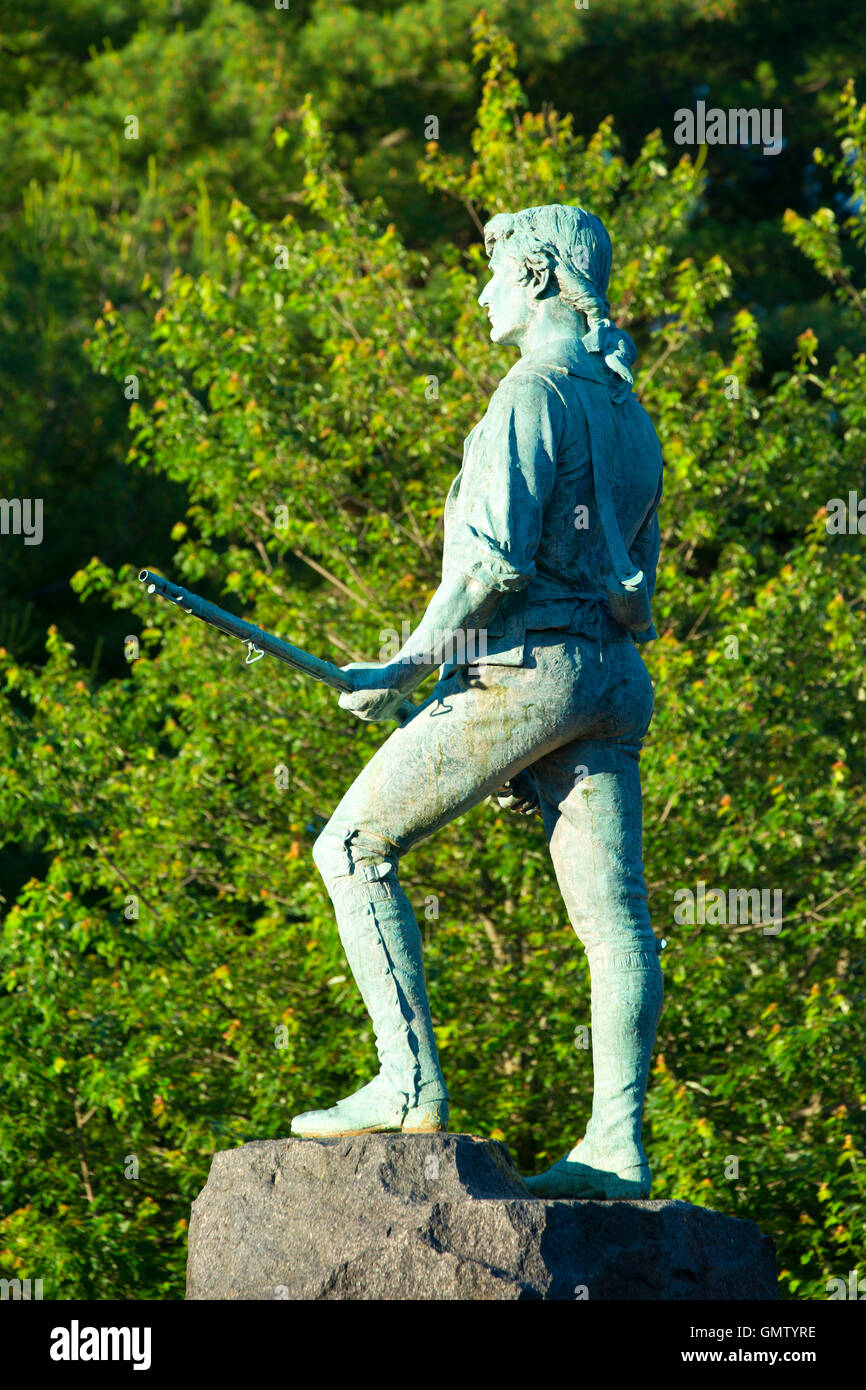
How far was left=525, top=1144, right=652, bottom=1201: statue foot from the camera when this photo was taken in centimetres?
397

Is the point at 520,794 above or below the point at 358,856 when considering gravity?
above

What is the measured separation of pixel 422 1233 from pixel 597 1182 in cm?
61

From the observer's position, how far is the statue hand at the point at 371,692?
398 cm

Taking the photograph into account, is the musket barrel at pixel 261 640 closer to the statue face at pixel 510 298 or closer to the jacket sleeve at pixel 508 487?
the jacket sleeve at pixel 508 487

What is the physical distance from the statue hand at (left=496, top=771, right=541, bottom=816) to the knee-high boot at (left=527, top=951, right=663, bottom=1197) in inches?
18.7

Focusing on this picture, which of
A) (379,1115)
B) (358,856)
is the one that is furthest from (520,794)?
(379,1115)

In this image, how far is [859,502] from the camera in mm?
10688

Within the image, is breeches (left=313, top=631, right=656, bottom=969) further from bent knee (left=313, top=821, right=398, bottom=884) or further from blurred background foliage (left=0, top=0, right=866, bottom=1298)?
blurred background foliage (left=0, top=0, right=866, bottom=1298)

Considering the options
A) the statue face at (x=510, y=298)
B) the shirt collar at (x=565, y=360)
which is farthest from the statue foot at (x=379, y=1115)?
the statue face at (x=510, y=298)

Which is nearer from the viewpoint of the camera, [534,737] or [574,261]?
[534,737]

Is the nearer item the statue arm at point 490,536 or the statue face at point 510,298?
the statue arm at point 490,536

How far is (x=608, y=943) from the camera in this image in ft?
13.3

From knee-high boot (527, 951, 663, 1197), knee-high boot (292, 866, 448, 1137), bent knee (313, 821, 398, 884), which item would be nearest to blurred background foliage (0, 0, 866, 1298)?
knee-high boot (527, 951, 663, 1197)

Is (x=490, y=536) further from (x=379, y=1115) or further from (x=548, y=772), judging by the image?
(x=379, y=1115)
